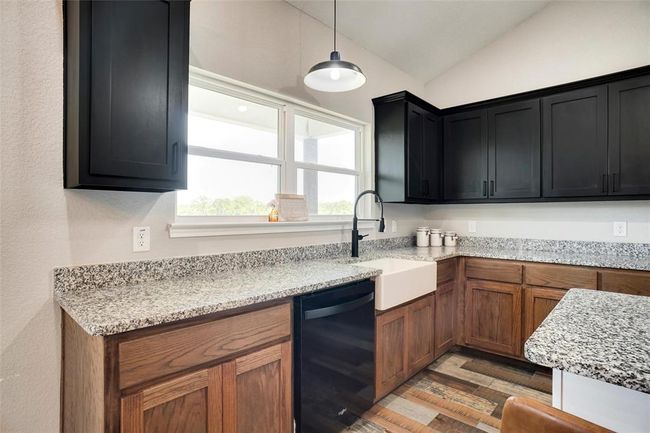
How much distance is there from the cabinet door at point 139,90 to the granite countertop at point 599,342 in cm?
148

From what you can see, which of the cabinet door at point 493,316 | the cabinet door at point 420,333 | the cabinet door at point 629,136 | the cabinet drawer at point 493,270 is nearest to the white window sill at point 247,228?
the cabinet door at point 420,333

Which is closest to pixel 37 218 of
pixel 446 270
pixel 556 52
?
pixel 446 270

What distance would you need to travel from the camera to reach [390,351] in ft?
7.31

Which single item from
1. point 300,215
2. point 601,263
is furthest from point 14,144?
point 601,263

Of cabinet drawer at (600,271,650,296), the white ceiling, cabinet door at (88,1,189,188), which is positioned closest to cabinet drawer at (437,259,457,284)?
cabinet drawer at (600,271,650,296)

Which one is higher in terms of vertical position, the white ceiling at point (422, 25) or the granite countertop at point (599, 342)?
the white ceiling at point (422, 25)

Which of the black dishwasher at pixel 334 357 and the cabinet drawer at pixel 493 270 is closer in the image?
the black dishwasher at pixel 334 357

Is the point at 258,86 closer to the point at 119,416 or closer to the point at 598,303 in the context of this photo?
the point at 119,416

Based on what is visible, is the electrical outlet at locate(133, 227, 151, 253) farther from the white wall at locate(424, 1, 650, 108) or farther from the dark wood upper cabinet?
the white wall at locate(424, 1, 650, 108)

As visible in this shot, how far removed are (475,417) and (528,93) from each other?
2.57 metres

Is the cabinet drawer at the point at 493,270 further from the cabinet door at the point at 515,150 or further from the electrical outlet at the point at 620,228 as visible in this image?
the electrical outlet at the point at 620,228

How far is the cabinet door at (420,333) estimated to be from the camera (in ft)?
7.92

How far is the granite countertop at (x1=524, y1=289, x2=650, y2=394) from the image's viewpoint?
28.5 inches

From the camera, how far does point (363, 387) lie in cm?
201
